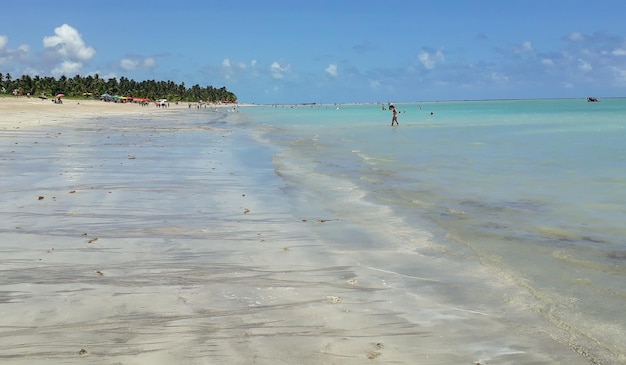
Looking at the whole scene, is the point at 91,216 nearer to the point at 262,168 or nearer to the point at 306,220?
the point at 306,220

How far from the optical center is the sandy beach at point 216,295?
5.00 metres

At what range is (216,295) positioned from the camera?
6.41 m

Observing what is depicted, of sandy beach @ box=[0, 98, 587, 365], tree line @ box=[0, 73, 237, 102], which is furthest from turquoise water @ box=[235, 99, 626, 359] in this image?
tree line @ box=[0, 73, 237, 102]

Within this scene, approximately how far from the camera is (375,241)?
9.19 metres

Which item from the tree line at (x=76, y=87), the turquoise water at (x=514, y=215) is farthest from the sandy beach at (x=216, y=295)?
the tree line at (x=76, y=87)

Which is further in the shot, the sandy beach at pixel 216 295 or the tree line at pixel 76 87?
the tree line at pixel 76 87

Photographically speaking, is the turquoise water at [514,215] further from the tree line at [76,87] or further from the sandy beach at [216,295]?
the tree line at [76,87]

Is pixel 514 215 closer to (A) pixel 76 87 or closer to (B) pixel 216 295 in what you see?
(B) pixel 216 295

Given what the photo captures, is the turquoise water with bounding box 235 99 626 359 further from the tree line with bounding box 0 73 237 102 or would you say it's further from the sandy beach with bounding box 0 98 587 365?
the tree line with bounding box 0 73 237 102

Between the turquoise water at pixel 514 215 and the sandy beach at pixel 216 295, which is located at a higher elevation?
the turquoise water at pixel 514 215

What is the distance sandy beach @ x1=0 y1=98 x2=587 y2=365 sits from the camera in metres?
5.00


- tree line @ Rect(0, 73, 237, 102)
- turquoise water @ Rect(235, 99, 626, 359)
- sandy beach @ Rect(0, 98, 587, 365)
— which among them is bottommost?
sandy beach @ Rect(0, 98, 587, 365)

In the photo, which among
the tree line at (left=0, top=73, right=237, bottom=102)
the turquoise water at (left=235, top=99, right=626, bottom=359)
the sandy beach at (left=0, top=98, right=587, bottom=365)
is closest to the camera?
the sandy beach at (left=0, top=98, right=587, bottom=365)

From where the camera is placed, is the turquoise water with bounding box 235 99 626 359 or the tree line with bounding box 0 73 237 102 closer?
the turquoise water with bounding box 235 99 626 359
